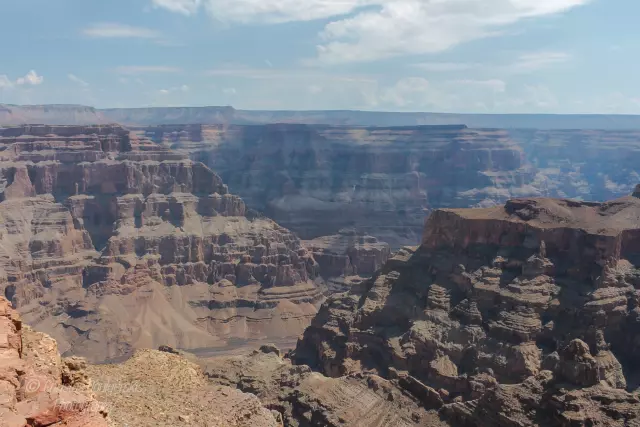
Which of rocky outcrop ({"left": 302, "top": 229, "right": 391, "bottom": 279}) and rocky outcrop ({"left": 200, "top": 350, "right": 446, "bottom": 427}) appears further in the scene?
rocky outcrop ({"left": 302, "top": 229, "right": 391, "bottom": 279})

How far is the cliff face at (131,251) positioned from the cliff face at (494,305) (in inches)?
1623

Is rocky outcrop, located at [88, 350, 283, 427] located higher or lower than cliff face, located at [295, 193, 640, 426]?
higher

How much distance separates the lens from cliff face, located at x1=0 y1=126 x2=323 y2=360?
372 ft

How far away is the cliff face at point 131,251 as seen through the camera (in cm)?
11325

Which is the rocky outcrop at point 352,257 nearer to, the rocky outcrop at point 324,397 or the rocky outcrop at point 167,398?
the rocky outcrop at point 324,397

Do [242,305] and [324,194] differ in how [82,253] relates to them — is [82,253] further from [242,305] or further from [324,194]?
[324,194]

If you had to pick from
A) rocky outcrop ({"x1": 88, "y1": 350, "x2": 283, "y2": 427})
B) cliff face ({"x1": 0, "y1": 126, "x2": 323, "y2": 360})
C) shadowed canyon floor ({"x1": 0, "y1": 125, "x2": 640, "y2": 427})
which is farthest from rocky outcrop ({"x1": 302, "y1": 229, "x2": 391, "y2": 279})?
rocky outcrop ({"x1": 88, "y1": 350, "x2": 283, "y2": 427})

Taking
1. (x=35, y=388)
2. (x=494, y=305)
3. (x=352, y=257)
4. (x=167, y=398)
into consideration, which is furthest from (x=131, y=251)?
(x=35, y=388)

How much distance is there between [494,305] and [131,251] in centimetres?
7833

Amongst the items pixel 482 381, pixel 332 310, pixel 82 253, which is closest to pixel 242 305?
pixel 82 253

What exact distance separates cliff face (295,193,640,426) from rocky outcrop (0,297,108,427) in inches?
1271

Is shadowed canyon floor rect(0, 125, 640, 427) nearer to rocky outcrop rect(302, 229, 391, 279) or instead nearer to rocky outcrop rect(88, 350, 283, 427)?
rocky outcrop rect(88, 350, 283, 427)

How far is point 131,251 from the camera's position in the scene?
125750mm

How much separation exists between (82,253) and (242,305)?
32.3 meters
